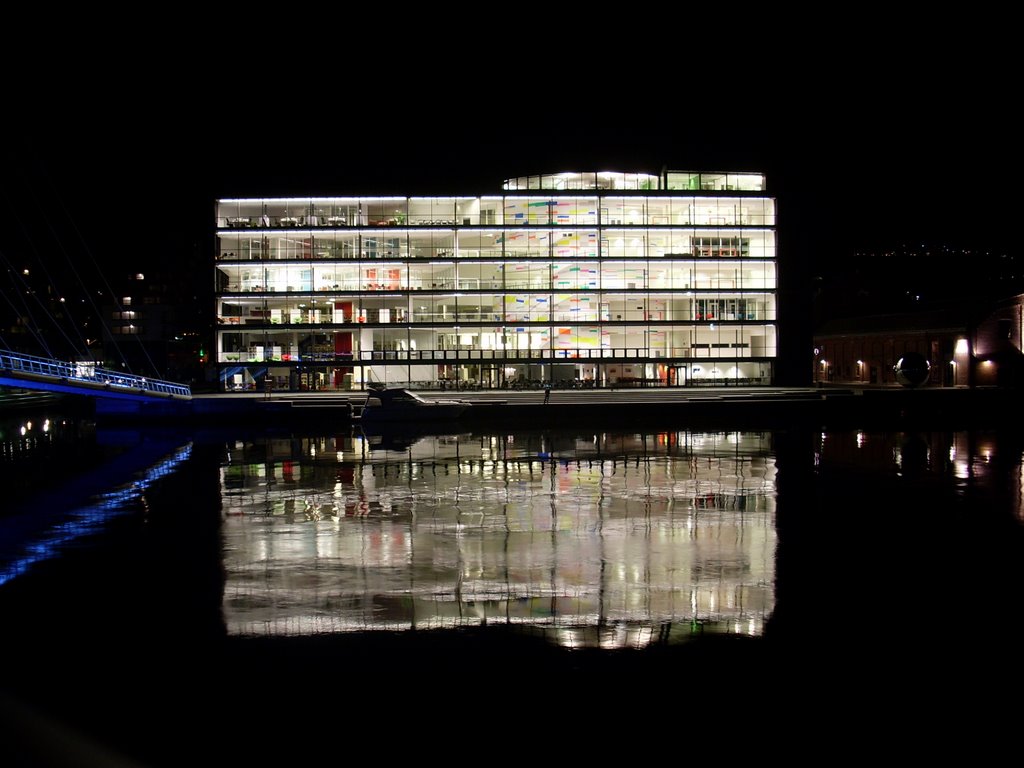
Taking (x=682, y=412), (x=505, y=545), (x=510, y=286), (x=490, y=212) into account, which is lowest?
(x=505, y=545)

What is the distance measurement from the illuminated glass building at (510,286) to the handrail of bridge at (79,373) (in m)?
18.5

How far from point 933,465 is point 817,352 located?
6487cm

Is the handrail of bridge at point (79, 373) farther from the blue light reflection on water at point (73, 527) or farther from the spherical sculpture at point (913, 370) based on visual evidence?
the spherical sculpture at point (913, 370)

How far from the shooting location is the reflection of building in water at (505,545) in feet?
36.8

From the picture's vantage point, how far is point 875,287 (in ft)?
315

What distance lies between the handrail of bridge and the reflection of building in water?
1182 cm

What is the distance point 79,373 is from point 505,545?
3220 centimetres

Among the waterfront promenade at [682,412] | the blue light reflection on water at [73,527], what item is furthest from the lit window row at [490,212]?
the blue light reflection on water at [73,527]

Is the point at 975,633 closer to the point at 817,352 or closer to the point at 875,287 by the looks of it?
the point at 817,352

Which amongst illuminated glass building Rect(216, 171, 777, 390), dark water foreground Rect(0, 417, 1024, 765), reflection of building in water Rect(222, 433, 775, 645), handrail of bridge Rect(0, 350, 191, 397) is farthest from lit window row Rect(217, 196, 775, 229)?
dark water foreground Rect(0, 417, 1024, 765)

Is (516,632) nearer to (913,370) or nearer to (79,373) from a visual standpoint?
(79,373)

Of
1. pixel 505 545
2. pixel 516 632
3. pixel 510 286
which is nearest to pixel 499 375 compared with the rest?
pixel 510 286

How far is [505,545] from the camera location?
1518 cm

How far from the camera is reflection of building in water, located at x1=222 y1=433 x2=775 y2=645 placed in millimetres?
11203
